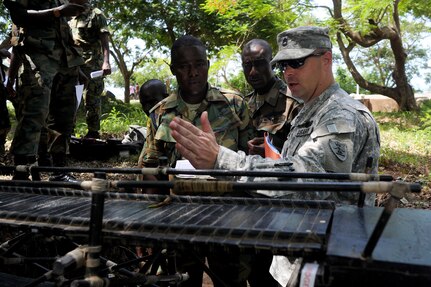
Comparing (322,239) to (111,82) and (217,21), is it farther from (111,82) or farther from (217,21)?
(111,82)

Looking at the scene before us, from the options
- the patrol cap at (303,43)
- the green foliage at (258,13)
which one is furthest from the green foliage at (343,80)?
the patrol cap at (303,43)

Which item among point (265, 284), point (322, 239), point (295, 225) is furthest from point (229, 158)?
point (265, 284)

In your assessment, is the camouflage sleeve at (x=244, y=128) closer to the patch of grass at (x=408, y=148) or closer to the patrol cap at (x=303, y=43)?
the patrol cap at (x=303, y=43)

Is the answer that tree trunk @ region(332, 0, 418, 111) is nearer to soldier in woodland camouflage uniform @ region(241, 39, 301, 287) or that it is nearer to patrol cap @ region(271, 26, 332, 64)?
soldier in woodland camouflage uniform @ region(241, 39, 301, 287)

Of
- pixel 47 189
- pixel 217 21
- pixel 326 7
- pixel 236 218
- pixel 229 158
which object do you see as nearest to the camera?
pixel 236 218

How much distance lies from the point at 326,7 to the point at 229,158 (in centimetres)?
1032

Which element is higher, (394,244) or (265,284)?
(394,244)

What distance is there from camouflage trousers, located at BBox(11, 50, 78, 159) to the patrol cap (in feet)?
8.56

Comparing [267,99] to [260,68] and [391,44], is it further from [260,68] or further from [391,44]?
[391,44]

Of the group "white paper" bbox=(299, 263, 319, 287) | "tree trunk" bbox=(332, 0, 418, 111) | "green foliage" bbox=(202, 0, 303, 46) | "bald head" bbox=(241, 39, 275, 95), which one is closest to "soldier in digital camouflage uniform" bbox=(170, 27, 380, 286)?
"white paper" bbox=(299, 263, 319, 287)

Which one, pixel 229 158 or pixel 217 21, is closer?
pixel 229 158

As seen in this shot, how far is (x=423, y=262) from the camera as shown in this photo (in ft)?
3.38

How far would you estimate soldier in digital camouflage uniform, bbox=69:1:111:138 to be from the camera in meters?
7.27

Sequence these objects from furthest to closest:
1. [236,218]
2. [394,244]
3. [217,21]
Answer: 1. [217,21]
2. [236,218]
3. [394,244]
